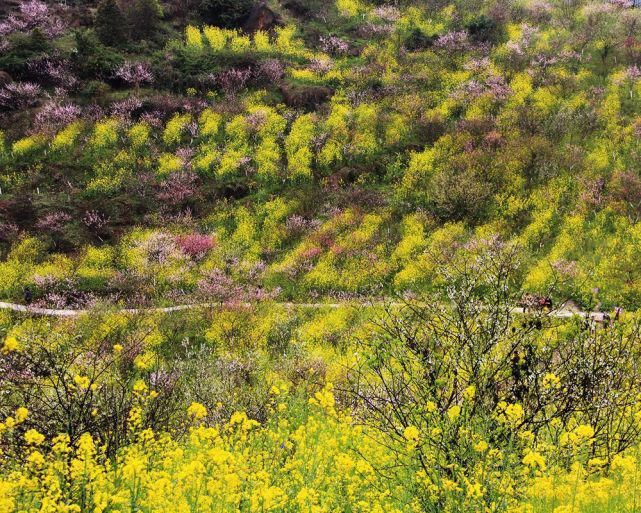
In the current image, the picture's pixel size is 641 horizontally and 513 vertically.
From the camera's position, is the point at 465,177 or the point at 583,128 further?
the point at 583,128

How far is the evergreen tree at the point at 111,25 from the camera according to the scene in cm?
4328

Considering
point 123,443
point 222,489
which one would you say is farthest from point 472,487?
point 123,443

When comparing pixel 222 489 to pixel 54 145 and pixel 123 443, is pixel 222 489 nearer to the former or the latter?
pixel 123 443

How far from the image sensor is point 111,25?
43.8 m

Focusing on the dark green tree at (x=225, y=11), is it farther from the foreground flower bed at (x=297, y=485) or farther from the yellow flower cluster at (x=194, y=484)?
the yellow flower cluster at (x=194, y=484)

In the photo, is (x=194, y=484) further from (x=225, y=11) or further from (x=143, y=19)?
(x=225, y=11)

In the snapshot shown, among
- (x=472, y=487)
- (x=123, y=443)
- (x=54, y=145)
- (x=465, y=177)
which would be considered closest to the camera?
(x=472, y=487)

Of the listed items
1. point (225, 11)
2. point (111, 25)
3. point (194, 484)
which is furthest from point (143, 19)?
point (194, 484)

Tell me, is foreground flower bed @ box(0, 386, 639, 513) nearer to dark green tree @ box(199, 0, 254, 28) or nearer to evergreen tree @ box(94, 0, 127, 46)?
evergreen tree @ box(94, 0, 127, 46)

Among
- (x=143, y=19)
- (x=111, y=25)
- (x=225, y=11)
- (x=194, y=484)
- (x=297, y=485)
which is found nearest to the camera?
(x=194, y=484)

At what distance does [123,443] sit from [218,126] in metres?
31.6

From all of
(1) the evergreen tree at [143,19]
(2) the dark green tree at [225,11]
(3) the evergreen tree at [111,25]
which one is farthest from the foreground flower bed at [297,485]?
(2) the dark green tree at [225,11]

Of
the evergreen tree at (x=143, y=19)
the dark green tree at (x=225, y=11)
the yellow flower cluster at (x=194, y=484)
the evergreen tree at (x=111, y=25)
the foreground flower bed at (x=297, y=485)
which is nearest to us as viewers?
the foreground flower bed at (x=297, y=485)

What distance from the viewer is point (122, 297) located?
979 inches
